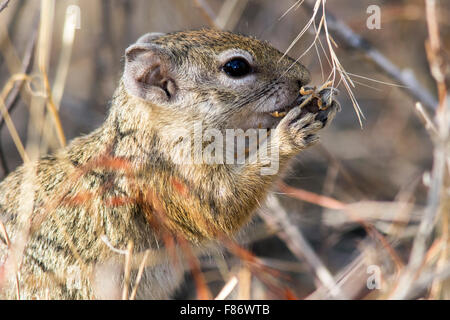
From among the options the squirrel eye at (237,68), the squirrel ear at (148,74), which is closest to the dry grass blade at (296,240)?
the squirrel eye at (237,68)

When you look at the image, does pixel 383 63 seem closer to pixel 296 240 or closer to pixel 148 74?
pixel 296 240

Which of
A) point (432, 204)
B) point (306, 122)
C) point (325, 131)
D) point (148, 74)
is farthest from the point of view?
point (325, 131)

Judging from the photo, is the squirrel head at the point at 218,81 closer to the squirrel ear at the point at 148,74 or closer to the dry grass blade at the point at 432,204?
the squirrel ear at the point at 148,74

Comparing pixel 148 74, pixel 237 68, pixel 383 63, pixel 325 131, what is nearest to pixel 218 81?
pixel 237 68

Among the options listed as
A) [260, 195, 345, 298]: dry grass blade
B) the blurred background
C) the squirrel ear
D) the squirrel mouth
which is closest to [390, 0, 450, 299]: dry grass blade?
the squirrel mouth
